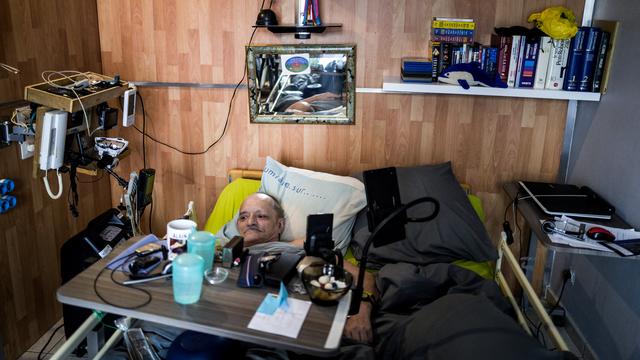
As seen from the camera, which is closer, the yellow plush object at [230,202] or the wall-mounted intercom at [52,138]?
the wall-mounted intercom at [52,138]

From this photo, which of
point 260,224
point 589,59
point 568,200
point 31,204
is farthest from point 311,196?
point 589,59

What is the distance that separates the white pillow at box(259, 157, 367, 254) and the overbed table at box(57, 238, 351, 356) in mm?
985

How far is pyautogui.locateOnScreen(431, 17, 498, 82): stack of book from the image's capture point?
269 centimetres

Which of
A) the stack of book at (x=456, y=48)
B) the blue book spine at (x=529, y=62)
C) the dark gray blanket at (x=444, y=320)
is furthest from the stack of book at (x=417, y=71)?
the dark gray blanket at (x=444, y=320)

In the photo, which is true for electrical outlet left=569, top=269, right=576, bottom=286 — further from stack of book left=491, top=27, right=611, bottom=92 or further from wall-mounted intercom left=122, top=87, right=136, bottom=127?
wall-mounted intercom left=122, top=87, right=136, bottom=127

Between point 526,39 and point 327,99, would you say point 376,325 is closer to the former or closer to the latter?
point 327,99

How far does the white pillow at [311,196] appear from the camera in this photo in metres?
2.68

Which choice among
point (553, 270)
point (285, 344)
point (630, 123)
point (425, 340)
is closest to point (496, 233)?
point (553, 270)

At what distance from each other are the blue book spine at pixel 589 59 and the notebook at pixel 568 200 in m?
0.51

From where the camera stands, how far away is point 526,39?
8.59ft

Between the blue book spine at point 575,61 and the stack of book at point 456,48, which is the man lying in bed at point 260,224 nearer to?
the stack of book at point 456,48

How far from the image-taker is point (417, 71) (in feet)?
8.92

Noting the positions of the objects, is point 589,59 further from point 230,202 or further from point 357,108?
point 230,202

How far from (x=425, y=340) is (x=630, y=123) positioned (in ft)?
4.81
